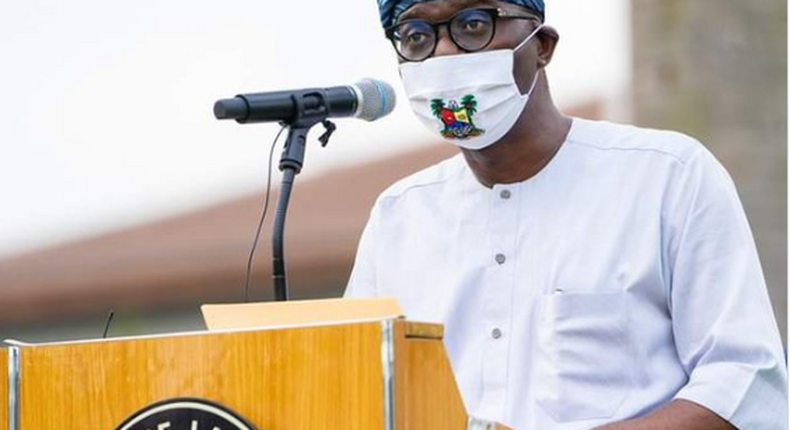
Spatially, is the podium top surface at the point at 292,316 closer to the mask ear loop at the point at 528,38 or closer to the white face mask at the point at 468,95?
the white face mask at the point at 468,95

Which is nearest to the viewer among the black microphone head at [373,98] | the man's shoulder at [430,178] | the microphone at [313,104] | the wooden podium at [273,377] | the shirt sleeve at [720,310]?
the wooden podium at [273,377]

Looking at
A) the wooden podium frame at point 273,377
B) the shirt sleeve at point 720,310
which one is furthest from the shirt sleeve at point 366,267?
the wooden podium frame at point 273,377

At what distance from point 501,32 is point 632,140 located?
0.36 meters

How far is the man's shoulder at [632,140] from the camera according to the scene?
436 centimetres

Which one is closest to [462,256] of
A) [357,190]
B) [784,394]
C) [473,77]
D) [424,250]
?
[424,250]

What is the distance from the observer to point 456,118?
4402 mm

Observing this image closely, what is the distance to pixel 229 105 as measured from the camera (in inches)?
165

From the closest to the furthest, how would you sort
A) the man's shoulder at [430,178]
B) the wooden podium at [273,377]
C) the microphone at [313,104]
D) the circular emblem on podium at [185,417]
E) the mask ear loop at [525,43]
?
the wooden podium at [273,377] → the circular emblem on podium at [185,417] → the microphone at [313,104] → the mask ear loop at [525,43] → the man's shoulder at [430,178]

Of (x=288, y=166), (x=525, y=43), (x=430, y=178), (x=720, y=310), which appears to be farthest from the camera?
(x=430, y=178)

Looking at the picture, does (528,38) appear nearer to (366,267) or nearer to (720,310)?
(366,267)

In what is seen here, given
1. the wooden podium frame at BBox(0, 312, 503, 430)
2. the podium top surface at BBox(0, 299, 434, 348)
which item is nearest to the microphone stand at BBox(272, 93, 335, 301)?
the podium top surface at BBox(0, 299, 434, 348)

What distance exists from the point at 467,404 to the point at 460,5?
0.82 m

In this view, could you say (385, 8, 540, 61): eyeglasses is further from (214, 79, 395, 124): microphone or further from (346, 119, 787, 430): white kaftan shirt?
(346, 119, 787, 430): white kaftan shirt

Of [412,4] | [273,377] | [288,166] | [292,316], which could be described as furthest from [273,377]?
[412,4]
